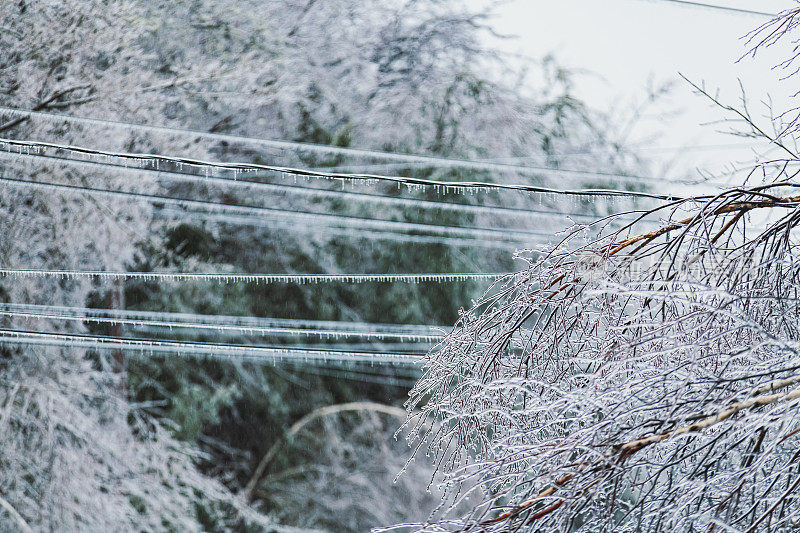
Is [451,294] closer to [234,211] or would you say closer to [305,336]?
[305,336]

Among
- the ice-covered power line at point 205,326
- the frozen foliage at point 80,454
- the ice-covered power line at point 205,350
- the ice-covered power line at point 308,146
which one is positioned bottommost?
the frozen foliage at point 80,454

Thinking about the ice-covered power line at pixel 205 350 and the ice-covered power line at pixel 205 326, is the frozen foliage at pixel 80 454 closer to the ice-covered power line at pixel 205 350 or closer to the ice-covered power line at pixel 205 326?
the ice-covered power line at pixel 205 350

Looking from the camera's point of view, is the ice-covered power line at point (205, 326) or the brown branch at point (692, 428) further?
the ice-covered power line at point (205, 326)

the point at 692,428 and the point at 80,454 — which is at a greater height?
the point at 692,428

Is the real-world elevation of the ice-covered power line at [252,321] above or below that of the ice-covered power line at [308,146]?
below

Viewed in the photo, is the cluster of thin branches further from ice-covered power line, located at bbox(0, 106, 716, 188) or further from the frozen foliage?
the frozen foliage

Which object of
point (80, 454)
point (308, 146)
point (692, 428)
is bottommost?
point (80, 454)

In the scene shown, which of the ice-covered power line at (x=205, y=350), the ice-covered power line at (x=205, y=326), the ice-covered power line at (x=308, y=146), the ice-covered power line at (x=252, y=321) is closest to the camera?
the ice-covered power line at (x=205, y=326)

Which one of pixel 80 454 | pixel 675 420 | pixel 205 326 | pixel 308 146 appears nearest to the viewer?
pixel 675 420

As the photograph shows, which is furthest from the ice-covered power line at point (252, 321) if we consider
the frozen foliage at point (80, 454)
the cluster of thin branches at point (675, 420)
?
the cluster of thin branches at point (675, 420)

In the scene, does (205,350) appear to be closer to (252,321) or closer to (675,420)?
(252,321)

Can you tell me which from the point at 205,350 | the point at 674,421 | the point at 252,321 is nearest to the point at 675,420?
the point at 674,421

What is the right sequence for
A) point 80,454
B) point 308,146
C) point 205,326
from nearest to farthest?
point 205,326 → point 308,146 → point 80,454

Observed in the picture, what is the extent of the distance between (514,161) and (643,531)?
599cm
